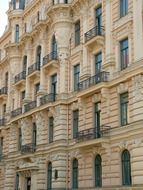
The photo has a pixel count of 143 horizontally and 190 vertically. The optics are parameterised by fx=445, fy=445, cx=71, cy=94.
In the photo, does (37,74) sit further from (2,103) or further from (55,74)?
(2,103)

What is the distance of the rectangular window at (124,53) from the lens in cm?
3200

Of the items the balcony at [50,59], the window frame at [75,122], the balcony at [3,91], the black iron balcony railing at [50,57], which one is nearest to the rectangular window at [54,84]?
the balcony at [50,59]

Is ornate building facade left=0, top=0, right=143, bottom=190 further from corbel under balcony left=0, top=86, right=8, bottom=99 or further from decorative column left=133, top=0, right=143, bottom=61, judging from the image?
corbel under balcony left=0, top=86, right=8, bottom=99

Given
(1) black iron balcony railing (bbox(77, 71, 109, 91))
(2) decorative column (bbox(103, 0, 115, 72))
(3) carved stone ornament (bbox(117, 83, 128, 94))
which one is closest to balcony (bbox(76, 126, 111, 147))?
(3) carved stone ornament (bbox(117, 83, 128, 94))

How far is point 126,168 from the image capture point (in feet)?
100

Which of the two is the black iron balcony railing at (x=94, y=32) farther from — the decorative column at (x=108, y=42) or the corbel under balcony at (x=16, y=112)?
the corbel under balcony at (x=16, y=112)

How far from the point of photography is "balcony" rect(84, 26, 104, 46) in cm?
3475

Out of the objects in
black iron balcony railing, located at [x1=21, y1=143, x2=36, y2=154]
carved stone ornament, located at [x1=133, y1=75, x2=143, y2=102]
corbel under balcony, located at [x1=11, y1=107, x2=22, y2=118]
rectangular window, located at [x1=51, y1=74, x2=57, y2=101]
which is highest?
Result: rectangular window, located at [x1=51, y1=74, x2=57, y2=101]

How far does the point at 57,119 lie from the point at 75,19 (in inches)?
364

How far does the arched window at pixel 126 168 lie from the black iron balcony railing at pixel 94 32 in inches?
393

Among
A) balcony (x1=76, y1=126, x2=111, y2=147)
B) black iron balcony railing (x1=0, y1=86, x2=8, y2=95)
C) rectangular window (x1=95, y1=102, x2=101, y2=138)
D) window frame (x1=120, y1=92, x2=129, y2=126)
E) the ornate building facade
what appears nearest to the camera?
the ornate building facade

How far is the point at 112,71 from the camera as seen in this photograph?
3300 centimetres

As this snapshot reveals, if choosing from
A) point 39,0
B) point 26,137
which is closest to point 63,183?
point 26,137

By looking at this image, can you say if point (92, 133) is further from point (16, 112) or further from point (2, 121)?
point (2, 121)
